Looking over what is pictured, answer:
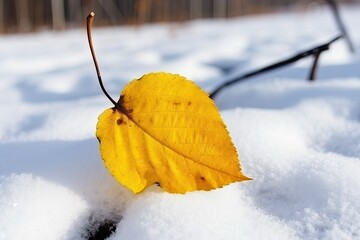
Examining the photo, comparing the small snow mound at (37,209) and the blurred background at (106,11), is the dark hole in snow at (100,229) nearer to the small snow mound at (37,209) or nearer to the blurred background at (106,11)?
the small snow mound at (37,209)

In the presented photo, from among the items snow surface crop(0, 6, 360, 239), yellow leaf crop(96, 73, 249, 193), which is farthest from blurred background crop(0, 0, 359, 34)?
yellow leaf crop(96, 73, 249, 193)

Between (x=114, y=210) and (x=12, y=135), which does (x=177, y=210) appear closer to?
(x=114, y=210)

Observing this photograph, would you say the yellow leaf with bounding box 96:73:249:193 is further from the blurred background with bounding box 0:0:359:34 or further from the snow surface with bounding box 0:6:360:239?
the blurred background with bounding box 0:0:359:34

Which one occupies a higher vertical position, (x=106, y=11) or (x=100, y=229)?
(x=100, y=229)

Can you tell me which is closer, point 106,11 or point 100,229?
point 100,229

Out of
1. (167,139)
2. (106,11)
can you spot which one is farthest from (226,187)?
(106,11)

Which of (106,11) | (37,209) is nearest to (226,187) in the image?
(37,209)

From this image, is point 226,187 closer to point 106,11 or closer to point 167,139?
point 167,139
